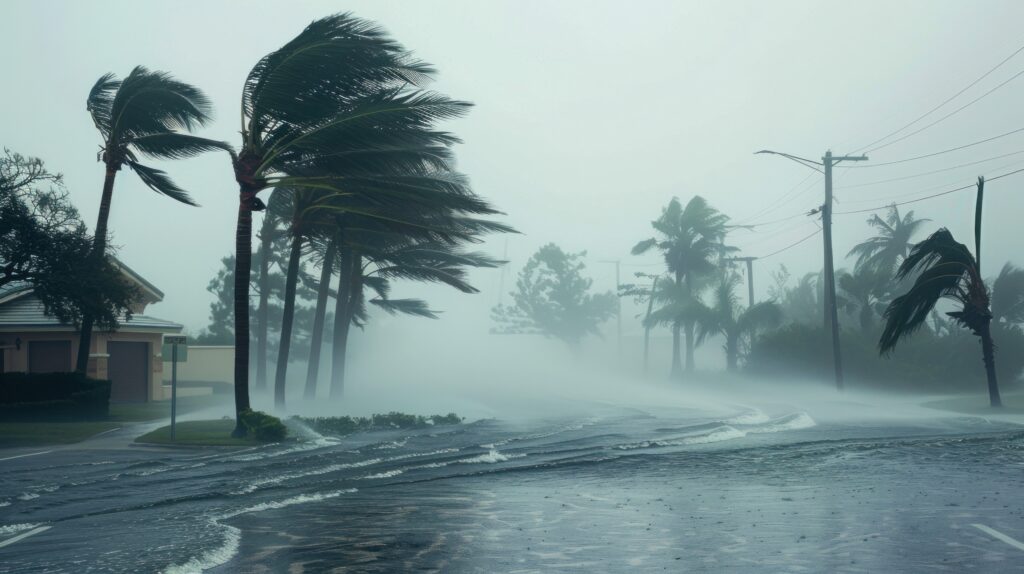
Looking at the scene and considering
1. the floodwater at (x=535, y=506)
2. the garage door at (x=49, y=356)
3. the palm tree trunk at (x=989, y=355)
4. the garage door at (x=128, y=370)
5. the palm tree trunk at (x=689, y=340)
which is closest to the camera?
the floodwater at (x=535, y=506)

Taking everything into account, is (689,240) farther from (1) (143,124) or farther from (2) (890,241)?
(1) (143,124)

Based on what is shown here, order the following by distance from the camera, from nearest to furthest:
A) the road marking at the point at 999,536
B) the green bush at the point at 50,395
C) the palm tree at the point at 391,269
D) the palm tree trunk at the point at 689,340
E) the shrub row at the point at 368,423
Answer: the road marking at the point at 999,536 → the shrub row at the point at 368,423 → the green bush at the point at 50,395 → the palm tree at the point at 391,269 → the palm tree trunk at the point at 689,340

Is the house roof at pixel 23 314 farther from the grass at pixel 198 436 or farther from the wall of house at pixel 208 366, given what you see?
the wall of house at pixel 208 366

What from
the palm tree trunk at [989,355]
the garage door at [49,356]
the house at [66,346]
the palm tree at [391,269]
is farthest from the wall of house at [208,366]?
the palm tree trunk at [989,355]

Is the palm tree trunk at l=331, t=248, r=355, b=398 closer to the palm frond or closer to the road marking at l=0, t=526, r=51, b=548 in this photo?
the palm frond

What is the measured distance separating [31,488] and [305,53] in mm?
10521

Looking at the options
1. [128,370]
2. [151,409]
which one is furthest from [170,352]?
[128,370]

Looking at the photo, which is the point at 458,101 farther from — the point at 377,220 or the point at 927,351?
the point at 927,351

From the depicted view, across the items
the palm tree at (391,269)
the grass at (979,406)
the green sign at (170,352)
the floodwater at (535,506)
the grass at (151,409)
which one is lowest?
the floodwater at (535,506)

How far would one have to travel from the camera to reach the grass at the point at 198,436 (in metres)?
21.3

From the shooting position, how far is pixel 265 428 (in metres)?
21.6

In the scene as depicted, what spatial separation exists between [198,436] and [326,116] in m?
7.47

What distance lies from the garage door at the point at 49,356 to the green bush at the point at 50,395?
365 inches

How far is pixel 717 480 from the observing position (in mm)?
13844
